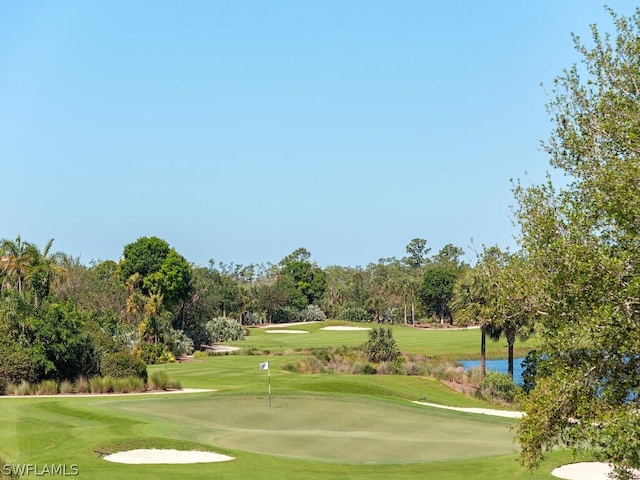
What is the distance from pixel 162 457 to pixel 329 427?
30.0 feet

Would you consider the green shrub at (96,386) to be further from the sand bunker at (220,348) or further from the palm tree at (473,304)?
the sand bunker at (220,348)

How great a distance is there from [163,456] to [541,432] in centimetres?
1268

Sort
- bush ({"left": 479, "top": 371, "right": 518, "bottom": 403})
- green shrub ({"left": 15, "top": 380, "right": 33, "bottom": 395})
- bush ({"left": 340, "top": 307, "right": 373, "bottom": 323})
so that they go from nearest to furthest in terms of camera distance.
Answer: green shrub ({"left": 15, "top": 380, "right": 33, "bottom": 395}) < bush ({"left": 479, "top": 371, "right": 518, "bottom": 403}) < bush ({"left": 340, "top": 307, "right": 373, "bottom": 323})

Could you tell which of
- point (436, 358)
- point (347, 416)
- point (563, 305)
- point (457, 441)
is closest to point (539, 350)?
point (563, 305)

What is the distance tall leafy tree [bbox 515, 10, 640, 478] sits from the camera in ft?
49.4

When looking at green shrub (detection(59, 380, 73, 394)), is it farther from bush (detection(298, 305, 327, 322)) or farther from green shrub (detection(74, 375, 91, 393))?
bush (detection(298, 305, 327, 322))

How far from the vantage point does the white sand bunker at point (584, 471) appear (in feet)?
73.7

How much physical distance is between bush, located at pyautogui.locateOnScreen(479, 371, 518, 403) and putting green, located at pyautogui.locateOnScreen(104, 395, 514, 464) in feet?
52.3

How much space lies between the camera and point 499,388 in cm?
5269

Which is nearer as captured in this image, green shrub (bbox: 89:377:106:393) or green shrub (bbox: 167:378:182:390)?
green shrub (bbox: 89:377:106:393)

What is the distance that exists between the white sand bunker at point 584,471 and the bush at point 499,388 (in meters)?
27.9

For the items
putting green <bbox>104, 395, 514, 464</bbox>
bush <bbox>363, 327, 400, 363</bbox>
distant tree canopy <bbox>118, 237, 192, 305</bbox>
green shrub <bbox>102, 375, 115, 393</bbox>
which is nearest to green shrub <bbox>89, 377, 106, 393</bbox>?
green shrub <bbox>102, 375, 115, 393</bbox>

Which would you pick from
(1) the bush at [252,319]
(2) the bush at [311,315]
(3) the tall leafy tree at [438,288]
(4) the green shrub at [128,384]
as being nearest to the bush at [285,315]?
(2) the bush at [311,315]

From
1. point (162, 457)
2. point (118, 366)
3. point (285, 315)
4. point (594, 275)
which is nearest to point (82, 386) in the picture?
point (118, 366)
